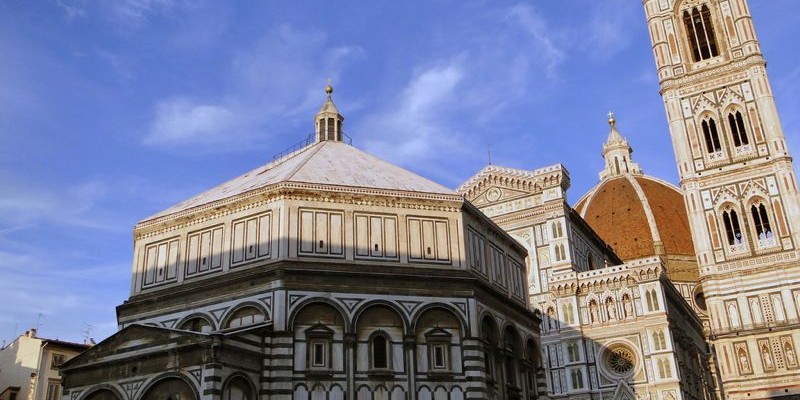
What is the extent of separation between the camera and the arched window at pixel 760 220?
47.4 meters

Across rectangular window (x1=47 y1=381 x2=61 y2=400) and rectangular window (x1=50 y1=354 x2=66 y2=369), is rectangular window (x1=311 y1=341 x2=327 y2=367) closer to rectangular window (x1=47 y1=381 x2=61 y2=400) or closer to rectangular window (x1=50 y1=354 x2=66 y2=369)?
rectangular window (x1=47 y1=381 x2=61 y2=400)

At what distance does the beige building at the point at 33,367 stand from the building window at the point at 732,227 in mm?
44158

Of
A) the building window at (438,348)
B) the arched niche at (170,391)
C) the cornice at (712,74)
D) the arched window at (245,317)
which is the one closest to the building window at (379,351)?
the building window at (438,348)

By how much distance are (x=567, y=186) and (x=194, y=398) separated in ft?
121

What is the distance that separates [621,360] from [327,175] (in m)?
26.8

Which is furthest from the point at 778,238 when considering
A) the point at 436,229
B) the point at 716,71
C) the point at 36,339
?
the point at 36,339

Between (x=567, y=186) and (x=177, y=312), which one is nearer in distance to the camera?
(x=177, y=312)

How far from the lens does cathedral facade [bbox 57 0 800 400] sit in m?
21.5

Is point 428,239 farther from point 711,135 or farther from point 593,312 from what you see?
point 711,135

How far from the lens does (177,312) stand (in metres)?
24.1

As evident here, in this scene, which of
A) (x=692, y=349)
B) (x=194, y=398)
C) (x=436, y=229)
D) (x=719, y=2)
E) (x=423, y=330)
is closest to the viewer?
(x=194, y=398)

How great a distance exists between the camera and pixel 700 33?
54469mm

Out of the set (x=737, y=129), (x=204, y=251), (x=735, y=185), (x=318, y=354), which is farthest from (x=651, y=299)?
(x=204, y=251)

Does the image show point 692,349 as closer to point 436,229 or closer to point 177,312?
point 436,229
